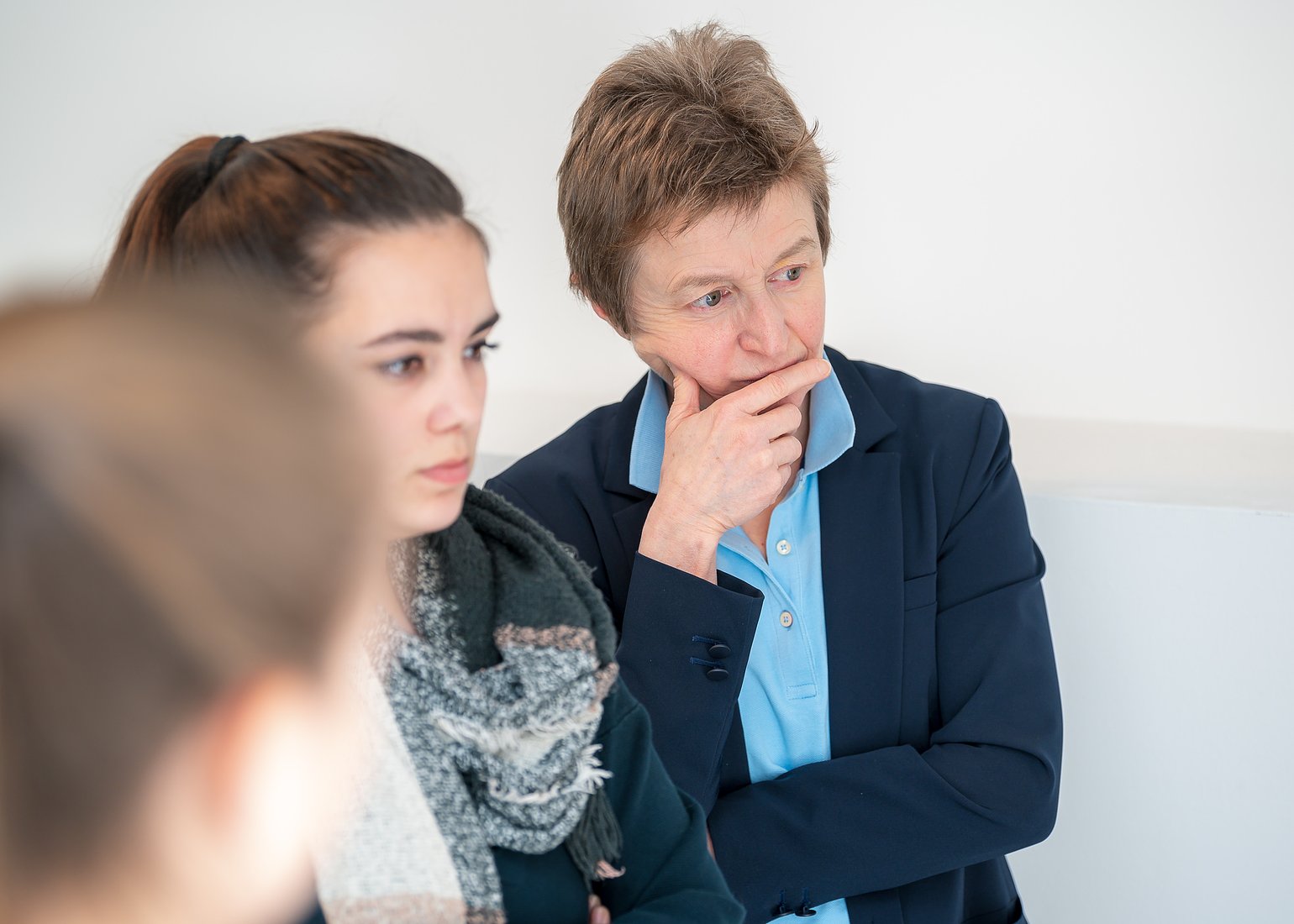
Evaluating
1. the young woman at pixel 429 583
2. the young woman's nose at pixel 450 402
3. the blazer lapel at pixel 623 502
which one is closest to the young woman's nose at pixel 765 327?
the blazer lapel at pixel 623 502

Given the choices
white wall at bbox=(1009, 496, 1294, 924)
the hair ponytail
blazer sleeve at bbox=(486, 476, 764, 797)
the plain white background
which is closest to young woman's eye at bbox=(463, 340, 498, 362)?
the hair ponytail

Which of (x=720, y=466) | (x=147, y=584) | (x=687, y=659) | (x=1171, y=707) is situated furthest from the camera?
(x=1171, y=707)

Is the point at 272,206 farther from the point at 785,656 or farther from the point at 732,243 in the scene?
the point at 785,656

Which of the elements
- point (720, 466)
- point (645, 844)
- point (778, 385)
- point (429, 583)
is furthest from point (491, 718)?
point (778, 385)

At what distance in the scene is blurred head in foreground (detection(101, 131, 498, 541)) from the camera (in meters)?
0.87

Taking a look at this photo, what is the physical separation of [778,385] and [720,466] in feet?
0.46

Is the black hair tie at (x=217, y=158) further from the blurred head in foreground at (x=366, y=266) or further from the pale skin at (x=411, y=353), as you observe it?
the pale skin at (x=411, y=353)

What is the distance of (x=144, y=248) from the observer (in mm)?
932

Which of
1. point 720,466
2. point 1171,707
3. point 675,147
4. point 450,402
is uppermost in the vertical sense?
point 675,147

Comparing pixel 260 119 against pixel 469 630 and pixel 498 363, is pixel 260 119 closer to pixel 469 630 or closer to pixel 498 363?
pixel 498 363

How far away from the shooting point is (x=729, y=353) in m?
1.57

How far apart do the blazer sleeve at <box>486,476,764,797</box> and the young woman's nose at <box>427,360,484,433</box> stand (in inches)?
21.3

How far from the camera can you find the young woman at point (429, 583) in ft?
2.85

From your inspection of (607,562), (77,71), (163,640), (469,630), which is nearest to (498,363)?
(607,562)
